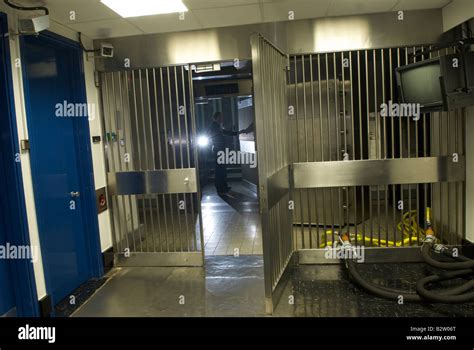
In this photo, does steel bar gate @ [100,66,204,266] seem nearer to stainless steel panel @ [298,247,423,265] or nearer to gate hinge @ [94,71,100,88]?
gate hinge @ [94,71,100,88]

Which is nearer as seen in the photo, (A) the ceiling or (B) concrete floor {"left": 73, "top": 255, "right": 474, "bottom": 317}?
(B) concrete floor {"left": 73, "top": 255, "right": 474, "bottom": 317}

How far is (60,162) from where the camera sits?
330 centimetres

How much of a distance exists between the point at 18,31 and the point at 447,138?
3.78 metres

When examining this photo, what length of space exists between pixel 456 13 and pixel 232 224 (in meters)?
3.74

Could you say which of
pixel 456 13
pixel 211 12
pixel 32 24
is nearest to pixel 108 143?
pixel 32 24

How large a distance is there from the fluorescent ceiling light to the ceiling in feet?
0.24

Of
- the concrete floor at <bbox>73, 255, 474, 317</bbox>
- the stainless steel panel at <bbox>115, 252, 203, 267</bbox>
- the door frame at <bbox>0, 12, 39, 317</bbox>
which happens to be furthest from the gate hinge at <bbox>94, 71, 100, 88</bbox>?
the concrete floor at <bbox>73, 255, 474, 317</bbox>

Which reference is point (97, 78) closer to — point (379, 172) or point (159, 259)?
point (159, 259)

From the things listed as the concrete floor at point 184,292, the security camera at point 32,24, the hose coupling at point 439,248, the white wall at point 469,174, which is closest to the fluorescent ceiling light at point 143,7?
the security camera at point 32,24

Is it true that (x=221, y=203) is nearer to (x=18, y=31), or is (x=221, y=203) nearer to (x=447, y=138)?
(x=447, y=138)

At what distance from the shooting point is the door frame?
2.59m

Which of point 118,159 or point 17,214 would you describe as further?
point 118,159

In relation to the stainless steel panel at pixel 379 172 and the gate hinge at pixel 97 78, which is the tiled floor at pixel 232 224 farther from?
the gate hinge at pixel 97 78
